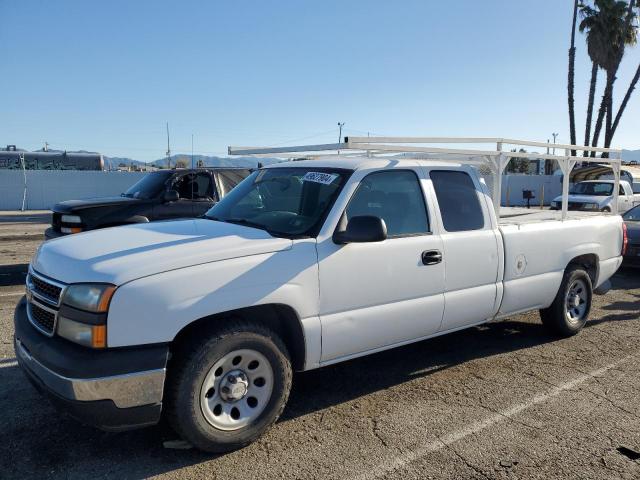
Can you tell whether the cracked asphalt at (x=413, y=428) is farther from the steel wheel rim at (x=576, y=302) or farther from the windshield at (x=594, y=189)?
the windshield at (x=594, y=189)

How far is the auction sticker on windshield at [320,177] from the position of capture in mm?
4090

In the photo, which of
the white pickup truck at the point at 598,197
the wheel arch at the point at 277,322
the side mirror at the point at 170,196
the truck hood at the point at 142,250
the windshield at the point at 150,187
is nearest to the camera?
the truck hood at the point at 142,250

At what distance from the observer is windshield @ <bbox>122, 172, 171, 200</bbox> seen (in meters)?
8.78

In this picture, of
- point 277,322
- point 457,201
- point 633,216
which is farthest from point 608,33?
point 277,322

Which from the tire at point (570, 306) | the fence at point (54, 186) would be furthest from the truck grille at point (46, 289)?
the fence at point (54, 186)

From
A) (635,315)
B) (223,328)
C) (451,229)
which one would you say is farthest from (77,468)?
(635,315)

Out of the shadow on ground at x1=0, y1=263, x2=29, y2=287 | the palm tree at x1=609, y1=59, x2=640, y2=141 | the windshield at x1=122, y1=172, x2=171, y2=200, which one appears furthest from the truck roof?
the palm tree at x1=609, y1=59, x2=640, y2=141

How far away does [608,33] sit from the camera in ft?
103

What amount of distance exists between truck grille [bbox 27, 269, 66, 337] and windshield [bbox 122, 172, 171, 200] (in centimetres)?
534

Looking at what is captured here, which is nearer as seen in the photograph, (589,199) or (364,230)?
(364,230)

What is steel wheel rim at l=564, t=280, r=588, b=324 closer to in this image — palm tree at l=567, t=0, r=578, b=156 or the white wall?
the white wall

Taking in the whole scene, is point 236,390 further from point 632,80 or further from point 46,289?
point 632,80

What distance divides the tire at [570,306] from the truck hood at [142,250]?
346 cm

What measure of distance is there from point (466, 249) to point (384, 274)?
0.96 m
